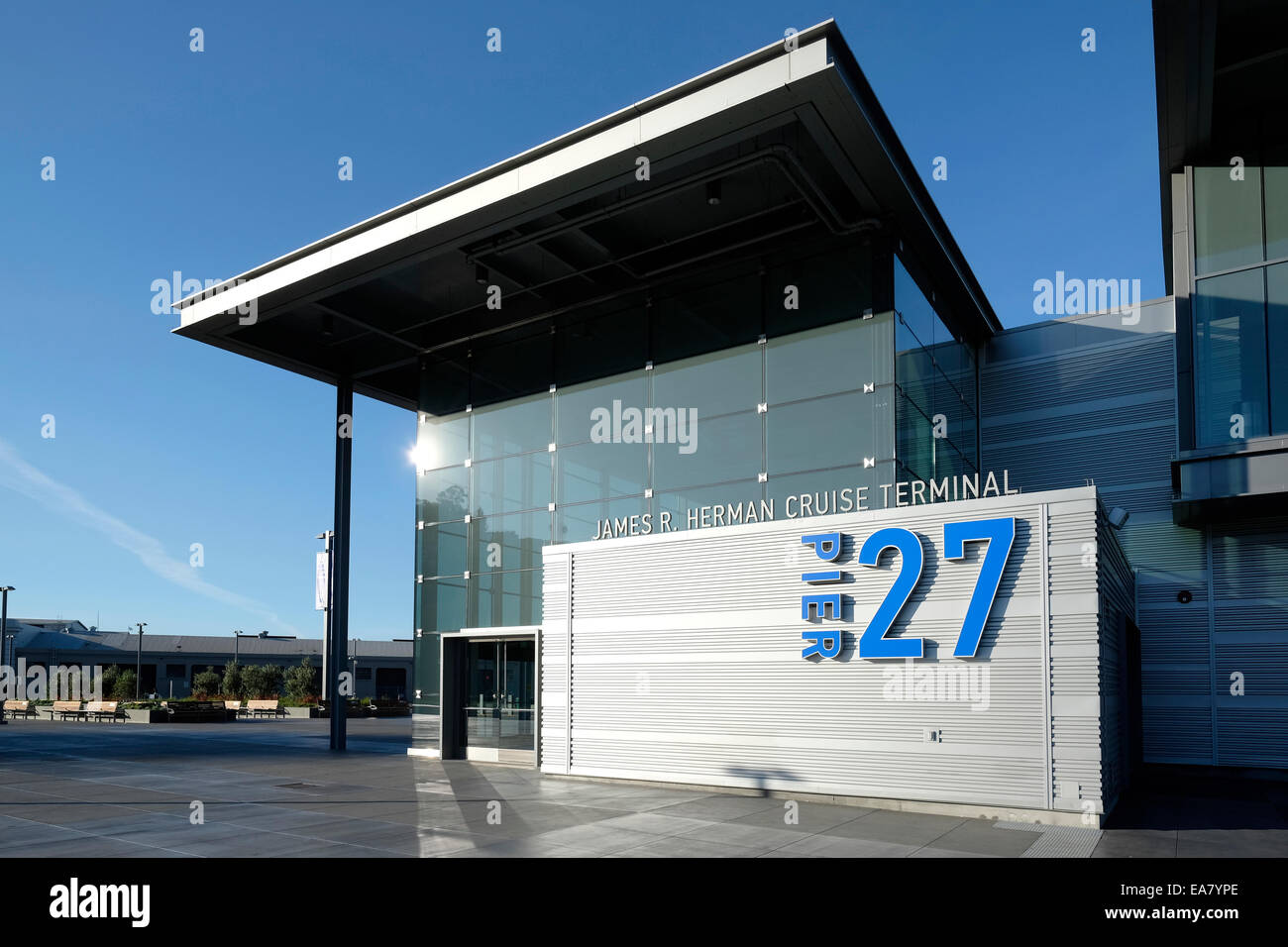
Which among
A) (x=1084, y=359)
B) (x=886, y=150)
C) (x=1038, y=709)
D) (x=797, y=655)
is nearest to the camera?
(x=1038, y=709)

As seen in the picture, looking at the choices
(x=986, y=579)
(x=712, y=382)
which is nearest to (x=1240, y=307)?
(x=986, y=579)

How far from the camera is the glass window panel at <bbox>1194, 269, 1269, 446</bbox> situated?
2192 cm

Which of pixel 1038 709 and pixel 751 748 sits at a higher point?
pixel 1038 709

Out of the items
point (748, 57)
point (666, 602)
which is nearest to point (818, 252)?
point (748, 57)

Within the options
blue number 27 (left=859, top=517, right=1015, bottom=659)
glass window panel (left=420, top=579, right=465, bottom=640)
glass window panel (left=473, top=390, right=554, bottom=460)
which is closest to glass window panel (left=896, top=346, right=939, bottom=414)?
blue number 27 (left=859, top=517, right=1015, bottom=659)

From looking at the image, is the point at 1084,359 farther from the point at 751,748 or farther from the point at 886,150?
the point at 751,748

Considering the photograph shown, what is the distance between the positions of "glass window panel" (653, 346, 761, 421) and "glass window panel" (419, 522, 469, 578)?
753 centimetres

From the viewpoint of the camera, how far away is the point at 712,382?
23.5m

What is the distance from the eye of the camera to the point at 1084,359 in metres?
26.9

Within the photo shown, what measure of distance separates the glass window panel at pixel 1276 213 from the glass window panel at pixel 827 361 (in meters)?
9.33

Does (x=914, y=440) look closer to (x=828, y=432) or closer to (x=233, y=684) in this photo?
(x=828, y=432)

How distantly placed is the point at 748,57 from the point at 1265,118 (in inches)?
524

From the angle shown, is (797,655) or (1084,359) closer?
(797,655)
